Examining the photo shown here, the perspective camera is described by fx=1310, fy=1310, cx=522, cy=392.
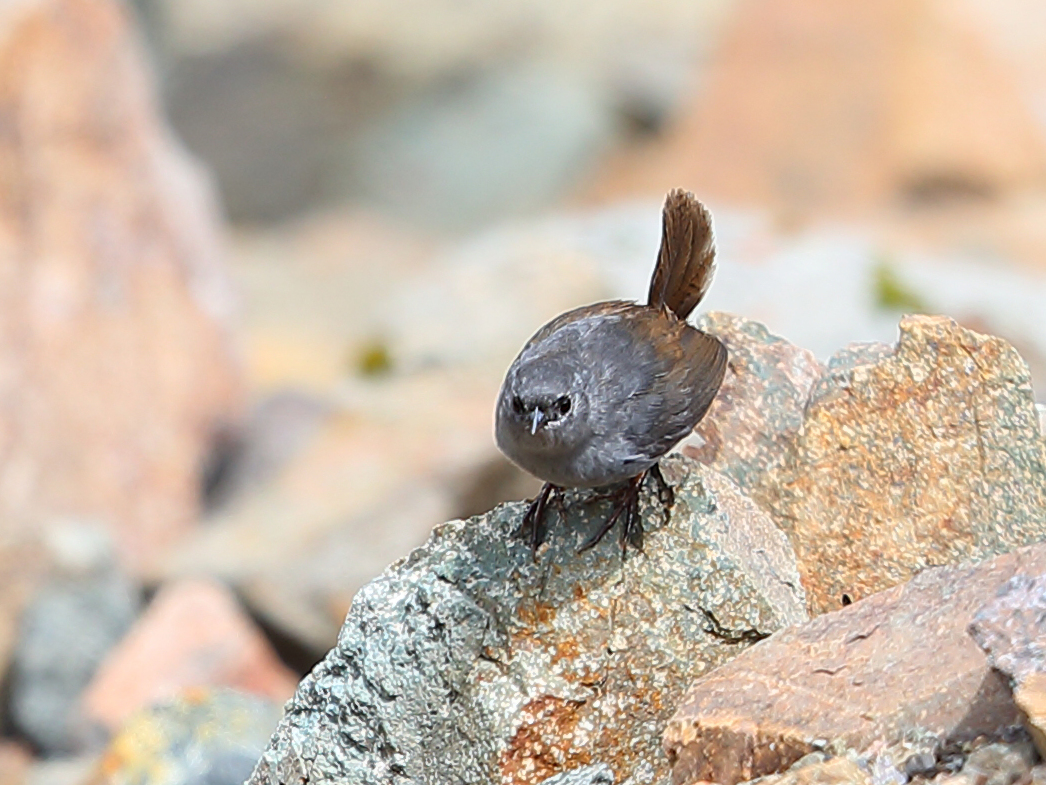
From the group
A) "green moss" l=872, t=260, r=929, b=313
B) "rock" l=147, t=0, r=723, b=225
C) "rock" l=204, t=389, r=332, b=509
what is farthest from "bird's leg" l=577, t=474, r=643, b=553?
"rock" l=147, t=0, r=723, b=225

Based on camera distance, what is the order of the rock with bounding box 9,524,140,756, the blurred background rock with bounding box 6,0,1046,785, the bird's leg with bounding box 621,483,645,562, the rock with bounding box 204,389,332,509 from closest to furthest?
the bird's leg with bounding box 621,483,645,562
the rock with bounding box 9,524,140,756
the blurred background rock with bounding box 6,0,1046,785
the rock with bounding box 204,389,332,509

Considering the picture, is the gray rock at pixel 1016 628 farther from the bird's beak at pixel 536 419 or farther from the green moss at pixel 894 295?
the green moss at pixel 894 295

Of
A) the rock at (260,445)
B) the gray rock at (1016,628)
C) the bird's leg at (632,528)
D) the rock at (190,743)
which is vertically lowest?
the gray rock at (1016,628)

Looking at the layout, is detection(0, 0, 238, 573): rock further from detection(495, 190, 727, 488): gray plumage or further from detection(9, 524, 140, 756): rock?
Answer: detection(495, 190, 727, 488): gray plumage

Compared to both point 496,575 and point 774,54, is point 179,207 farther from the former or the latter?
point 774,54

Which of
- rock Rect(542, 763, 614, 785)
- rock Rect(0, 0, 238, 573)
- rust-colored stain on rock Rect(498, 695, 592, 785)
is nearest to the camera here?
rock Rect(542, 763, 614, 785)

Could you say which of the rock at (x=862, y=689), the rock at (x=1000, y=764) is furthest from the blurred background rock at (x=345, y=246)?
the rock at (x=1000, y=764)

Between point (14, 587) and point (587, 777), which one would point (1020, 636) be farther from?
point (14, 587)
